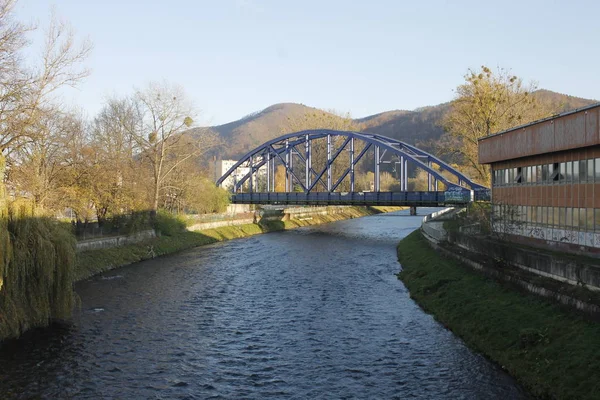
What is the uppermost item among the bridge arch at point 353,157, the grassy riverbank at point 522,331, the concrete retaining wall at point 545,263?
the bridge arch at point 353,157

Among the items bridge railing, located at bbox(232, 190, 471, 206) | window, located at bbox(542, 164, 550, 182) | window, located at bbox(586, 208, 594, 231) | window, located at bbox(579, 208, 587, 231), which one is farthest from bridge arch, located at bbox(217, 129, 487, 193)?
window, located at bbox(586, 208, 594, 231)

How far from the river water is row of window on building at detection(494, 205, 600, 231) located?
30.3 ft

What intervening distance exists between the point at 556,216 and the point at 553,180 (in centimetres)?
222

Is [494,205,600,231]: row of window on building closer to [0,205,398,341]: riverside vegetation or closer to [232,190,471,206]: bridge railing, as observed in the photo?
[232,190,471,206]: bridge railing

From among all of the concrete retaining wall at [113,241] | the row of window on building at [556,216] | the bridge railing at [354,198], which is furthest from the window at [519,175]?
the concrete retaining wall at [113,241]

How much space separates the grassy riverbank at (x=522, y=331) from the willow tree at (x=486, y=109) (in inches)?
1429

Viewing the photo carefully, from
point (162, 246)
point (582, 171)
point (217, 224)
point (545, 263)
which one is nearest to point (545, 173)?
point (582, 171)

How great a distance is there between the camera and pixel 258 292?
31.0 metres

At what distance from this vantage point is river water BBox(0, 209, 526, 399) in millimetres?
16625

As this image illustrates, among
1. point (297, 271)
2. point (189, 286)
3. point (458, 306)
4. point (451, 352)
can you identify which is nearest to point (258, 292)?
point (189, 286)

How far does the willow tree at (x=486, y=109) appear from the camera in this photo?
2398 inches

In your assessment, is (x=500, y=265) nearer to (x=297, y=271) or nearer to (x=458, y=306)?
(x=458, y=306)

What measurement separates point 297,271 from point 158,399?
23.3 m

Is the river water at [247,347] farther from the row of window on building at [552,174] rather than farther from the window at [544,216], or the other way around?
the row of window on building at [552,174]
